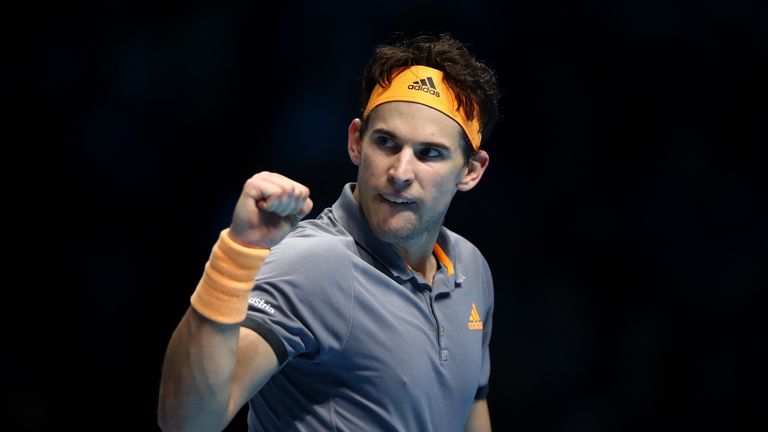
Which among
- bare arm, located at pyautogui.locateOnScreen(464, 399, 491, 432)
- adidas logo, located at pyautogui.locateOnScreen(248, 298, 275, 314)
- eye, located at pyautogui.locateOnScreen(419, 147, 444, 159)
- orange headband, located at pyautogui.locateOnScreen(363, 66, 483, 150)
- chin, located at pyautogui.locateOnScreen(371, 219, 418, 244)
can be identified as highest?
orange headband, located at pyautogui.locateOnScreen(363, 66, 483, 150)

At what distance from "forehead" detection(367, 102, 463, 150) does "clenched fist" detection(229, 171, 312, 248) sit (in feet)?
1.91

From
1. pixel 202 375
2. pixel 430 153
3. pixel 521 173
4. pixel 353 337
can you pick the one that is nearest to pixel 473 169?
pixel 430 153

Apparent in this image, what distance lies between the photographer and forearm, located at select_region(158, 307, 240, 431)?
153cm

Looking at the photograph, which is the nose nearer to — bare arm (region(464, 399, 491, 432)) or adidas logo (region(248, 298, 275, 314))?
adidas logo (region(248, 298, 275, 314))

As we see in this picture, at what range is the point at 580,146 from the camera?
3799mm

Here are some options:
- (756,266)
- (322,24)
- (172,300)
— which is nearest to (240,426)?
(172,300)

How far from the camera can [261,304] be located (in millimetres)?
1748

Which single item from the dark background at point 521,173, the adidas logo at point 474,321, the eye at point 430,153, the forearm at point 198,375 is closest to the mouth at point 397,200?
the eye at point 430,153

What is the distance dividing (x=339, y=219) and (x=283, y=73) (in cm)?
172

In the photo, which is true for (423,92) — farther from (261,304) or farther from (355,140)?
(261,304)

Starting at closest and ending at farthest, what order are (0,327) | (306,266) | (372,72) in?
(306,266), (372,72), (0,327)

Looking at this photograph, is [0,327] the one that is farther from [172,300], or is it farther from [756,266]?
[756,266]

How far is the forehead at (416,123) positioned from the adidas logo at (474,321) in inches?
18.4

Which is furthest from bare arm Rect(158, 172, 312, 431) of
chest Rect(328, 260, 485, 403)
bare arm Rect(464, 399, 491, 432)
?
bare arm Rect(464, 399, 491, 432)
